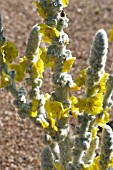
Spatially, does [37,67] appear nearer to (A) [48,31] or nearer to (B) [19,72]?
(B) [19,72]

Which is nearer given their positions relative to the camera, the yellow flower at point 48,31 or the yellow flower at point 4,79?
the yellow flower at point 48,31

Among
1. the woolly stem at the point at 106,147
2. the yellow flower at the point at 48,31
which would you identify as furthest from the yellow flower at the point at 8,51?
the woolly stem at the point at 106,147

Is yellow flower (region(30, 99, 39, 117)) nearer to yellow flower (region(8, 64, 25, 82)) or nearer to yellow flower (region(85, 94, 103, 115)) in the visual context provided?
yellow flower (region(8, 64, 25, 82))

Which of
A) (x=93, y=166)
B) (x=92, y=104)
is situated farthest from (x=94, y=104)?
(x=93, y=166)

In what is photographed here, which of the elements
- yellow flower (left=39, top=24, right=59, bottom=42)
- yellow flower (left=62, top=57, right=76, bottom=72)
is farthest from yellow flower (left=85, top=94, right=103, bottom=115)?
yellow flower (left=39, top=24, right=59, bottom=42)

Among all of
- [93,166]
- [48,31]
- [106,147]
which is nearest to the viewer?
[48,31]

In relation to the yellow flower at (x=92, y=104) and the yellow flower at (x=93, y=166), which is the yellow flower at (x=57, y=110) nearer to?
the yellow flower at (x=92, y=104)

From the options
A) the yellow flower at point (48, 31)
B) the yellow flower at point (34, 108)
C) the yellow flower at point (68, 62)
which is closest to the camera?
the yellow flower at point (48, 31)

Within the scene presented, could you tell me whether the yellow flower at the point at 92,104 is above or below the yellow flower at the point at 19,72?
below
